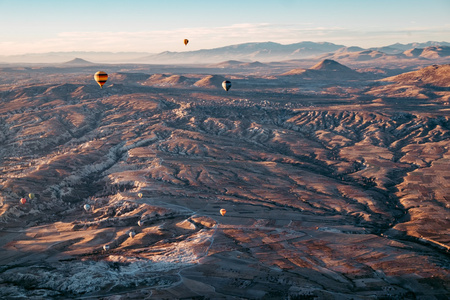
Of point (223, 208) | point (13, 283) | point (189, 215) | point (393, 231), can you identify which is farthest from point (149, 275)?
point (393, 231)

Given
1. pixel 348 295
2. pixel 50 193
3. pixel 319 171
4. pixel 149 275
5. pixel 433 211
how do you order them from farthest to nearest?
1. pixel 319 171
2. pixel 50 193
3. pixel 433 211
4. pixel 149 275
5. pixel 348 295

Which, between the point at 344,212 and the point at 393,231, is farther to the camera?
the point at 344,212

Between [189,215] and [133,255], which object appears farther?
[189,215]

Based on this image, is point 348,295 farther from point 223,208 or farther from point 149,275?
point 223,208

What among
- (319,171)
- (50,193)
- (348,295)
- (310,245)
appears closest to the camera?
(348,295)

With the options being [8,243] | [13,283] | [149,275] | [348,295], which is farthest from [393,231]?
[8,243]

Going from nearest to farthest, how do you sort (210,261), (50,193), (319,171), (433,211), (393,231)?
(210,261), (393,231), (433,211), (50,193), (319,171)

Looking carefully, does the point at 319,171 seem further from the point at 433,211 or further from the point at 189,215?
the point at 189,215

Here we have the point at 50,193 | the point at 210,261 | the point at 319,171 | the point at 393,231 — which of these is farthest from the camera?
the point at 319,171
